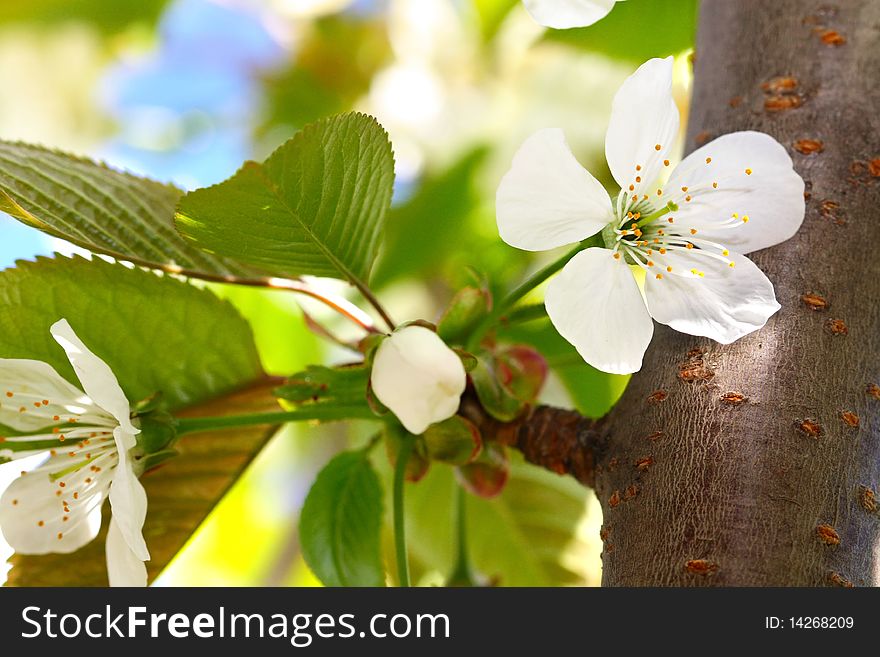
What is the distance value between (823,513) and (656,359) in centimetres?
12

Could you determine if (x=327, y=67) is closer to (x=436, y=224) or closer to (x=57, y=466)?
(x=436, y=224)

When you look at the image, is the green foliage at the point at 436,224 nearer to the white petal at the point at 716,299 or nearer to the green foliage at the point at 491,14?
the green foliage at the point at 491,14

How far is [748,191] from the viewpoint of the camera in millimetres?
510

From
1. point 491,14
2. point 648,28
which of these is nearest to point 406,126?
point 491,14

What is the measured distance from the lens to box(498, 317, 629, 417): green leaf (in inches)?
33.6

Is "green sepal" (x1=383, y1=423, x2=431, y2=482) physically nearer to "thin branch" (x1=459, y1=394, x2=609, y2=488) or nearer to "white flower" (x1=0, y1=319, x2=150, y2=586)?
"thin branch" (x1=459, y1=394, x2=609, y2=488)

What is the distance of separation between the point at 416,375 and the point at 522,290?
0.09 metres

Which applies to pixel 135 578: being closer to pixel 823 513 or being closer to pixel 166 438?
pixel 166 438

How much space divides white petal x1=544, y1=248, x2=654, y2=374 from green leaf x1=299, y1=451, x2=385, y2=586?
0.81ft

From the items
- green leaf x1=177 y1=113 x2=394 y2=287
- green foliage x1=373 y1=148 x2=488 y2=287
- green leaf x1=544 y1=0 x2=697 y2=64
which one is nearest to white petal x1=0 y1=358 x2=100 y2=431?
green leaf x1=177 y1=113 x2=394 y2=287

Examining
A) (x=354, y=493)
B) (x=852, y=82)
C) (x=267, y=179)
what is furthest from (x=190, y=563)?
(x=852, y=82)

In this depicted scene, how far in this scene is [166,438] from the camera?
546 millimetres

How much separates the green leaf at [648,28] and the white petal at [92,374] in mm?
Answer: 575

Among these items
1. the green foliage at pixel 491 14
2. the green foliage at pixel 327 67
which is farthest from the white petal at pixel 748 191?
the green foliage at pixel 327 67
